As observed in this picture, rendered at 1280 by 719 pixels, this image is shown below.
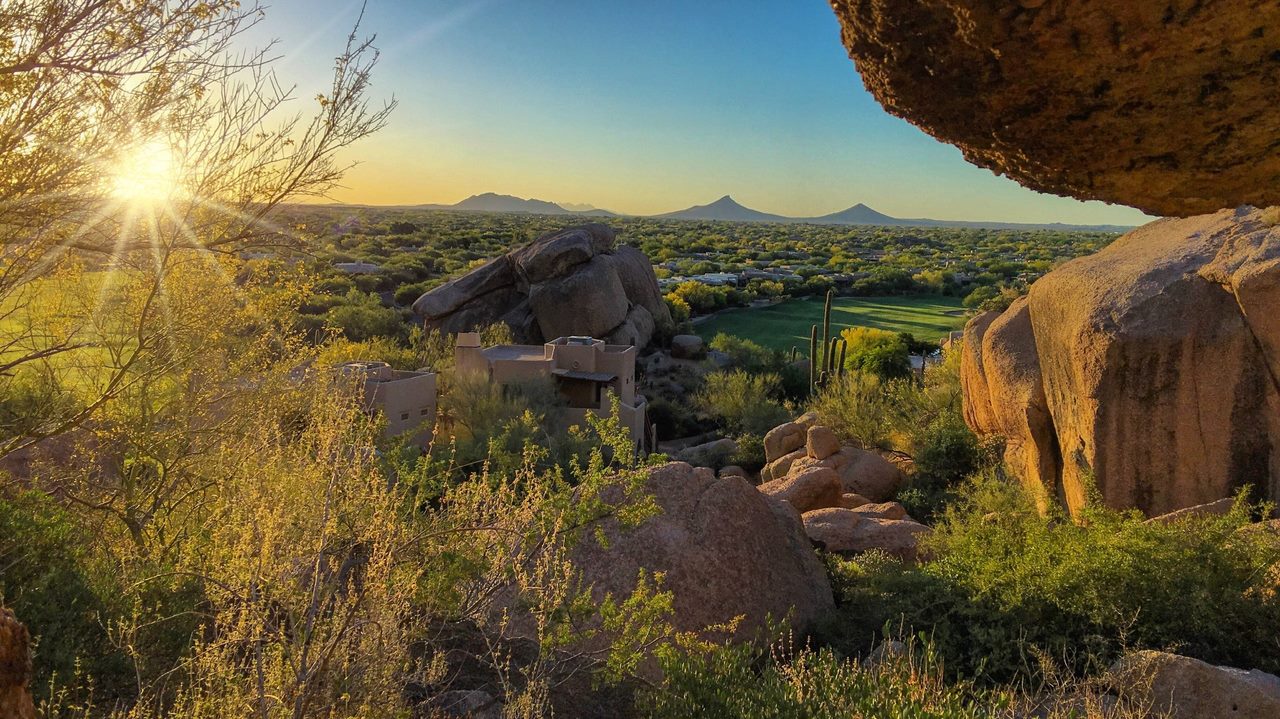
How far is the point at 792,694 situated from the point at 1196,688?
2669 millimetres

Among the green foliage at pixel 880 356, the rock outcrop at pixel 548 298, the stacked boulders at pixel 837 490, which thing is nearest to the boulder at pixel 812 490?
the stacked boulders at pixel 837 490

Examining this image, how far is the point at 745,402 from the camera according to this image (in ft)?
62.7

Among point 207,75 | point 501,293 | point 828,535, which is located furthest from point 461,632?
point 501,293

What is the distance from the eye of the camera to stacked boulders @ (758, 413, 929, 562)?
348 inches

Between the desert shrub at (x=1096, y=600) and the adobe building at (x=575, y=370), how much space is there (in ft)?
31.4

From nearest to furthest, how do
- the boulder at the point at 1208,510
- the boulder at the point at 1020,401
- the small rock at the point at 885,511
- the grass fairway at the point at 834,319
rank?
the boulder at the point at 1208,510 < the boulder at the point at 1020,401 < the small rock at the point at 885,511 < the grass fairway at the point at 834,319

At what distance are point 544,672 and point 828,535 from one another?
572cm

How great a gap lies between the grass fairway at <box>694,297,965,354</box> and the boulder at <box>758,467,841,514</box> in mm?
18818

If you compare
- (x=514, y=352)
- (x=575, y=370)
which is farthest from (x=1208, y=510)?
(x=514, y=352)

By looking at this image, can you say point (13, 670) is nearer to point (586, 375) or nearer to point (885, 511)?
point (885, 511)

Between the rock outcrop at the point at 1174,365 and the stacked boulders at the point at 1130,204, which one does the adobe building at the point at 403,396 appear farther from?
the rock outcrop at the point at 1174,365

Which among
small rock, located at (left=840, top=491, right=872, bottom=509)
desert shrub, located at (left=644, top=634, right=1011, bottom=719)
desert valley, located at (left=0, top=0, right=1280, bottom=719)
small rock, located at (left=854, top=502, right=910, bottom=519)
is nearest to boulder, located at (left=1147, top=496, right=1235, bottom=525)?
desert valley, located at (left=0, top=0, right=1280, bottom=719)

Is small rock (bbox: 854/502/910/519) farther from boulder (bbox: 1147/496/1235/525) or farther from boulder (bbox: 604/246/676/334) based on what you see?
boulder (bbox: 604/246/676/334)

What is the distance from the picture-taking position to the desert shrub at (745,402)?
1788cm
